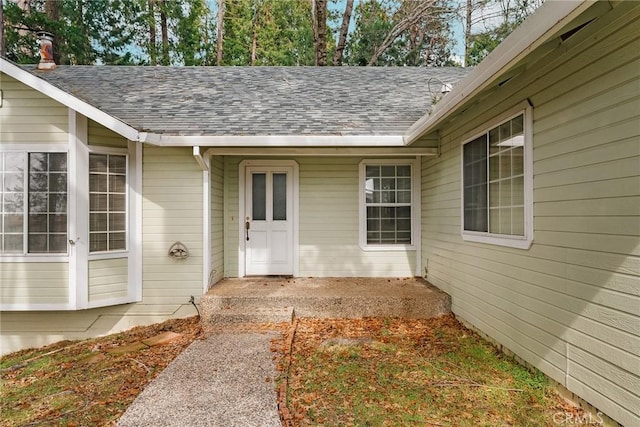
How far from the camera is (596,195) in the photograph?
2584 millimetres

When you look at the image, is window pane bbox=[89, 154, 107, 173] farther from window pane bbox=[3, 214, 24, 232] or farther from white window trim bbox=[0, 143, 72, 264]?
window pane bbox=[3, 214, 24, 232]

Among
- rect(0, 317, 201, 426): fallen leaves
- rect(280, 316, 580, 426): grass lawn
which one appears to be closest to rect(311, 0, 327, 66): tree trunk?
rect(0, 317, 201, 426): fallen leaves

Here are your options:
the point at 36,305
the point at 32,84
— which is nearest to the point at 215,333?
the point at 36,305

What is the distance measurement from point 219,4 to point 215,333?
17496 millimetres

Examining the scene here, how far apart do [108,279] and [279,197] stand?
9.95ft

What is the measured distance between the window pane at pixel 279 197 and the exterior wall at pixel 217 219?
3.17 feet

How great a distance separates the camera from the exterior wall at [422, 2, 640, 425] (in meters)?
2.33

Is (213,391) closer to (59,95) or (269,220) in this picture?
(269,220)

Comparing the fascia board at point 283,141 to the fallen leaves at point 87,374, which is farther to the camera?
the fascia board at point 283,141

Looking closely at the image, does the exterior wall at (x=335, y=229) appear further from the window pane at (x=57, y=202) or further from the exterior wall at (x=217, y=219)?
the window pane at (x=57, y=202)

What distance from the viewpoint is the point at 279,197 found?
653 centimetres

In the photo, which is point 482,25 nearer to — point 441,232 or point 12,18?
point 441,232

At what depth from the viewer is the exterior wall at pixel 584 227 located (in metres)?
2.33

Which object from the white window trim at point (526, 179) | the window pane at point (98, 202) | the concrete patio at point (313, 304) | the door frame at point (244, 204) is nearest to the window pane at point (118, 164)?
the window pane at point (98, 202)
